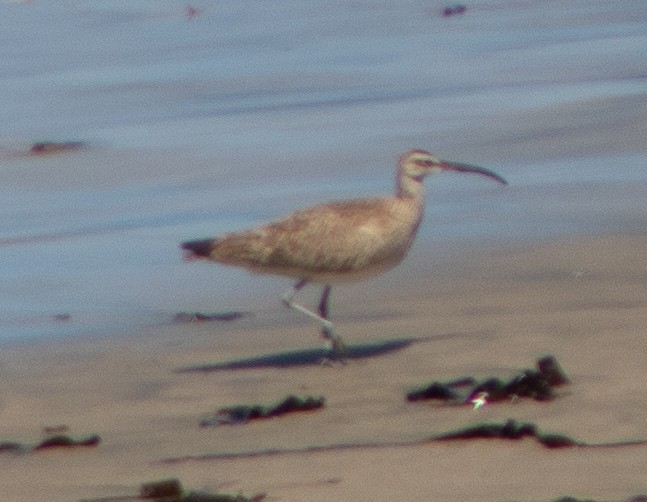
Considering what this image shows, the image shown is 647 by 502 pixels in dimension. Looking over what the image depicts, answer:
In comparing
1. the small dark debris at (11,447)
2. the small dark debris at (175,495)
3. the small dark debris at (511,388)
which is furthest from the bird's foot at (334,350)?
the small dark debris at (175,495)

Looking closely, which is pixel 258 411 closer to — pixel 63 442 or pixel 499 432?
pixel 63 442

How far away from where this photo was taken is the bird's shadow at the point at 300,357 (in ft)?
29.2

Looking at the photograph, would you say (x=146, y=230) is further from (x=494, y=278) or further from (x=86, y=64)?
(x=86, y=64)

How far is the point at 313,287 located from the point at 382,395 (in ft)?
8.72

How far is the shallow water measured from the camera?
36.7ft

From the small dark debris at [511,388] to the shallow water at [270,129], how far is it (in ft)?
8.27

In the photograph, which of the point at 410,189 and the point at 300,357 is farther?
the point at 410,189

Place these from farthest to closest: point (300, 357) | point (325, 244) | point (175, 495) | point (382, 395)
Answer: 1. point (325, 244)
2. point (300, 357)
3. point (382, 395)
4. point (175, 495)

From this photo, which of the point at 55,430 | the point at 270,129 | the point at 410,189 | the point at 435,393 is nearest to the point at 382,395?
the point at 435,393

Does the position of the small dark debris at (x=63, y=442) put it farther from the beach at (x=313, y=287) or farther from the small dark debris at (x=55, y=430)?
the small dark debris at (x=55, y=430)

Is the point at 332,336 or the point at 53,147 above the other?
the point at 53,147

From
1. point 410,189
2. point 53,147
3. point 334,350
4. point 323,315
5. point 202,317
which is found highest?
point 53,147

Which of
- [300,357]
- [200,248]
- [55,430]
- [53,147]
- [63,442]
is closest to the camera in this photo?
[63,442]

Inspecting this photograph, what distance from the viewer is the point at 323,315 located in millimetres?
9391
